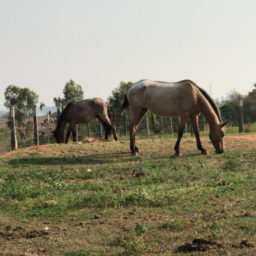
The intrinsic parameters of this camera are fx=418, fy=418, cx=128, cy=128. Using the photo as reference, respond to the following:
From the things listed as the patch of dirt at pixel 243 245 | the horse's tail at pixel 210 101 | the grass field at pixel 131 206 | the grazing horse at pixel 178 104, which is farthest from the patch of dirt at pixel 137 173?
the patch of dirt at pixel 243 245

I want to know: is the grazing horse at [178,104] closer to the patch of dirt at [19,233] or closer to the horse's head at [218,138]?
the horse's head at [218,138]

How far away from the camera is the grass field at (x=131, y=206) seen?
15.4 ft

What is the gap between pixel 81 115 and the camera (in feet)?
54.9

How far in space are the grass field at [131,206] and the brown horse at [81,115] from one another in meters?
4.81

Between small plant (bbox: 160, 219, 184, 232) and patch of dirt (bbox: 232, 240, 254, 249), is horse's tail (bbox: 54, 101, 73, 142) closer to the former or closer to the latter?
small plant (bbox: 160, 219, 184, 232)

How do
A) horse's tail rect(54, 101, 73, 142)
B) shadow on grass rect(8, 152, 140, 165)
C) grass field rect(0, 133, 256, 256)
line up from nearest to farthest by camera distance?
1. grass field rect(0, 133, 256, 256)
2. shadow on grass rect(8, 152, 140, 165)
3. horse's tail rect(54, 101, 73, 142)

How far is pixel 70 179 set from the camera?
9477mm

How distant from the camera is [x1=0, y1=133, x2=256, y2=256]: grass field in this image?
470 centimetres

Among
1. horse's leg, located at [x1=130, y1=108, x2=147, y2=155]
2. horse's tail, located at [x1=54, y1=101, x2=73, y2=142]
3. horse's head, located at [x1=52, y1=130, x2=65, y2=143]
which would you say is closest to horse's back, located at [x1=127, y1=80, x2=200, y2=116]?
horse's leg, located at [x1=130, y1=108, x2=147, y2=155]

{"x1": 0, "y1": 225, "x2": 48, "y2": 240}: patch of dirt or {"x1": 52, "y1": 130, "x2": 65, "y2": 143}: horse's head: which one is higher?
{"x1": 52, "y1": 130, "x2": 65, "y2": 143}: horse's head

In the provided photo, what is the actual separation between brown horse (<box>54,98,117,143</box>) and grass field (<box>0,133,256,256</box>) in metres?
4.81

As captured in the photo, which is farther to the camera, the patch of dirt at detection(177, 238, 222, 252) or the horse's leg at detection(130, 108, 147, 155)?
the horse's leg at detection(130, 108, 147, 155)

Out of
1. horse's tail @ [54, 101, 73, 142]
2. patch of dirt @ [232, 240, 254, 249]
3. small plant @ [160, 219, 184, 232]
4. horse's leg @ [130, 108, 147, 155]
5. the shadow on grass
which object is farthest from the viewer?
horse's tail @ [54, 101, 73, 142]

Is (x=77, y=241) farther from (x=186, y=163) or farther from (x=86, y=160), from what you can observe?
(x=86, y=160)
